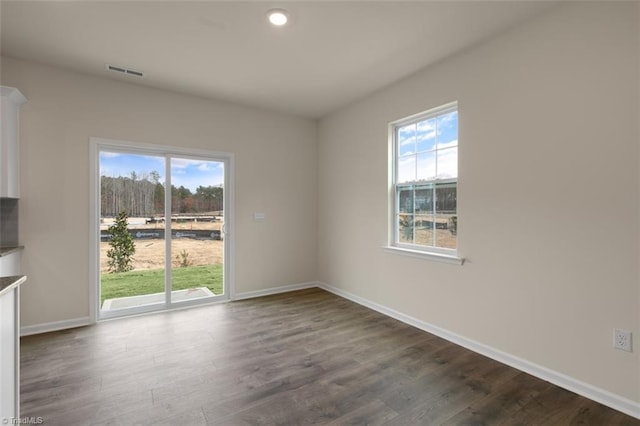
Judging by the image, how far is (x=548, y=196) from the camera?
7.75 feet

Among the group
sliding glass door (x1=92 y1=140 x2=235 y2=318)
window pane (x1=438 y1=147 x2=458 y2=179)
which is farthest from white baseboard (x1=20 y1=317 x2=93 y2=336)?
window pane (x1=438 y1=147 x2=458 y2=179)

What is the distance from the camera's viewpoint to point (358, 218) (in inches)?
169

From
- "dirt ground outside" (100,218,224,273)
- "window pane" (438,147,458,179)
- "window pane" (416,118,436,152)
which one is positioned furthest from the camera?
"dirt ground outside" (100,218,224,273)

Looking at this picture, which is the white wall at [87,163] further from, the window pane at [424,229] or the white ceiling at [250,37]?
the window pane at [424,229]

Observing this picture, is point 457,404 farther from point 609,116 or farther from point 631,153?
point 609,116

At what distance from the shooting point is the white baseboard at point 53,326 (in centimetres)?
319

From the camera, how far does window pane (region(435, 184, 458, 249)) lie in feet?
10.3

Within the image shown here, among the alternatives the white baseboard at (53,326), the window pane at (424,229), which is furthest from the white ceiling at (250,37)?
the white baseboard at (53,326)

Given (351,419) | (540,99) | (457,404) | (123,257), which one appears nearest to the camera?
(351,419)

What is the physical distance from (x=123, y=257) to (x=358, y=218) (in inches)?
122

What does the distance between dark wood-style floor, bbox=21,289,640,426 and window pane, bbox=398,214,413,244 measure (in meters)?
1.02

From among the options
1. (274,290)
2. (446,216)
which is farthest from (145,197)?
(446,216)

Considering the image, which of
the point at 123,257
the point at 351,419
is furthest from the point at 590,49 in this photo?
the point at 123,257

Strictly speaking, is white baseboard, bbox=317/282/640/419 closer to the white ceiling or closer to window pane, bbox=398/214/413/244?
window pane, bbox=398/214/413/244
